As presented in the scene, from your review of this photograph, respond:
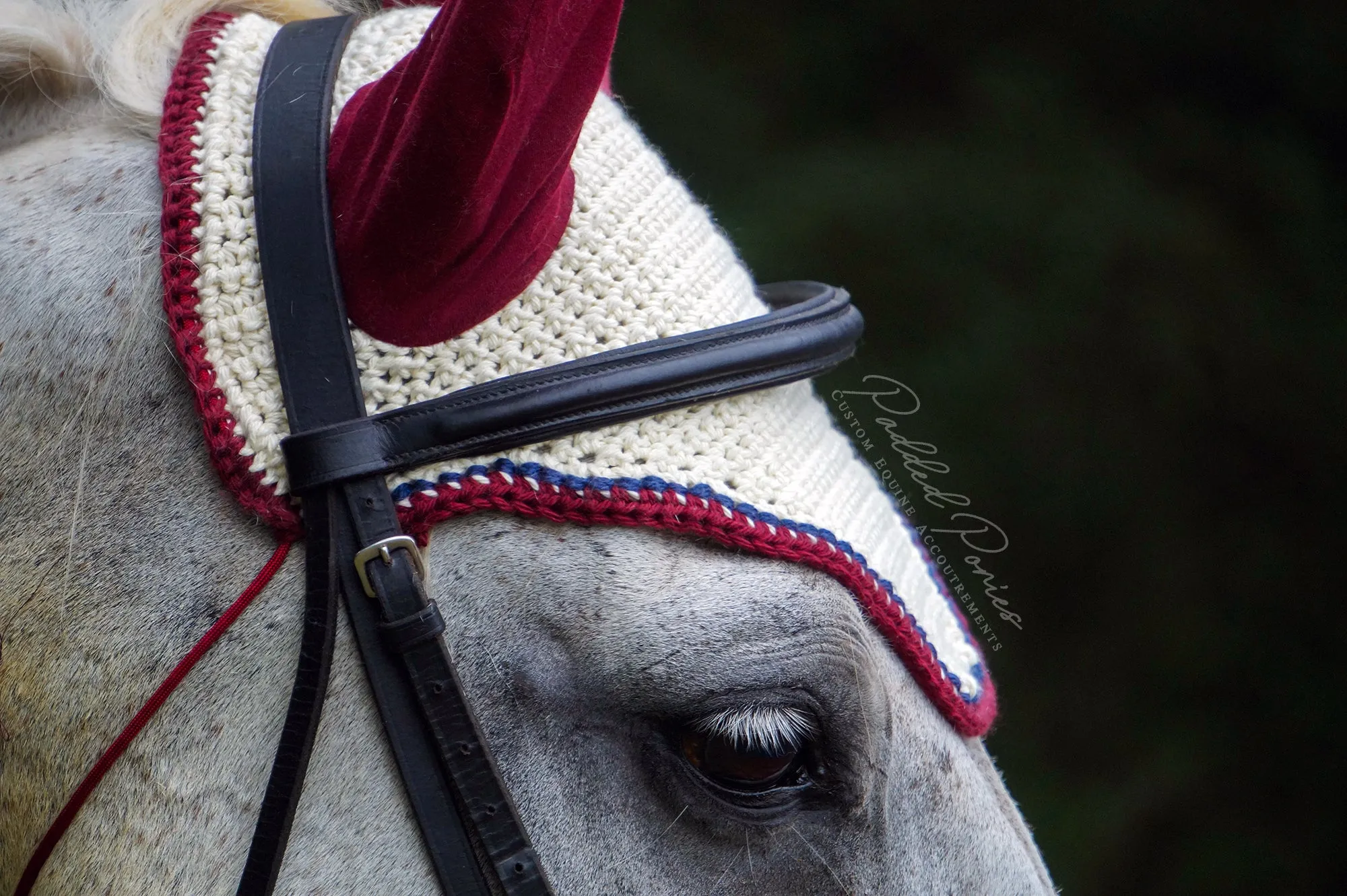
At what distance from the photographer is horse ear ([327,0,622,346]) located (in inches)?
31.2

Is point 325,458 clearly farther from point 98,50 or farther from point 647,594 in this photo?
point 98,50

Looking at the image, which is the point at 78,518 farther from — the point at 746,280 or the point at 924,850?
the point at 924,850

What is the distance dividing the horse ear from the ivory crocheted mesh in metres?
0.03

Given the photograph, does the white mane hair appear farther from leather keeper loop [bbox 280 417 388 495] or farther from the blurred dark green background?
the blurred dark green background

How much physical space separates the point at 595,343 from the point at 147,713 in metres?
0.48

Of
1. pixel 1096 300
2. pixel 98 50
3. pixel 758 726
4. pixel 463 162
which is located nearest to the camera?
pixel 463 162

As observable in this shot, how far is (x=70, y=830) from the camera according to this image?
90cm

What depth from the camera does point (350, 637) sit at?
91 centimetres

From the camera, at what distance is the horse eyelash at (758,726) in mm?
923

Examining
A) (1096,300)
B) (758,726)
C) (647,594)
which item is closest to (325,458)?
(647,594)

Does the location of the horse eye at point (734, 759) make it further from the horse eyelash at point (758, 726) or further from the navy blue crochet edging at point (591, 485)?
the navy blue crochet edging at point (591, 485)

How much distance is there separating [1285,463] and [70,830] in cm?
325

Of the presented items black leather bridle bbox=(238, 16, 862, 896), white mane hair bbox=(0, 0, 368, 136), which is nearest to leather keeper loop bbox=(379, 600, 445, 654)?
black leather bridle bbox=(238, 16, 862, 896)

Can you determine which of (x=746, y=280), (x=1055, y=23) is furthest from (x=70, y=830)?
(x=1055, y=23)
